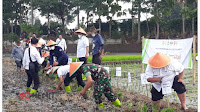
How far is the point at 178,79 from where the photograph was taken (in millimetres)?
4785

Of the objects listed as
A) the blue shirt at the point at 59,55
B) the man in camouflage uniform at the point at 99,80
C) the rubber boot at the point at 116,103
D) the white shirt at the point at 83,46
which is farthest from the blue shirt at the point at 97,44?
the rubber boot at the point at 116,103

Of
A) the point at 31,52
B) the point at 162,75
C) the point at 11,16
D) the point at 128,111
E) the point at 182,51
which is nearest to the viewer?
the point at 162,75

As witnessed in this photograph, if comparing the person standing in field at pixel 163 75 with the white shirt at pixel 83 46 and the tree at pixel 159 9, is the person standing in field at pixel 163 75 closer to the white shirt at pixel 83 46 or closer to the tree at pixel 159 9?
the white shirt at pixel 83 46

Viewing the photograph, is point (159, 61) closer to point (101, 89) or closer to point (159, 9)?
point (101, 89)

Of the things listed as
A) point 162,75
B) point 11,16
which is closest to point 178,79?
point 162,75

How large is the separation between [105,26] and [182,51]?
85.3 ft

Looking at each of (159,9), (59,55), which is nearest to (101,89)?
(59,55)

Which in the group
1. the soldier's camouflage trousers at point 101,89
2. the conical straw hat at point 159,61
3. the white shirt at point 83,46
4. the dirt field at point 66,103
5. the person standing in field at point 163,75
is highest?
the white shirt at point 83,46

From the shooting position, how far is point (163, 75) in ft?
15.4

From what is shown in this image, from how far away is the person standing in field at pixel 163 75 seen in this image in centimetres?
463

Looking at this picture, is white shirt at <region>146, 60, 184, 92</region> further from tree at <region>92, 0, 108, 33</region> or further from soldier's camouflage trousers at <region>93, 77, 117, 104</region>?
tree at <region>92, 0, 108, 33</region>

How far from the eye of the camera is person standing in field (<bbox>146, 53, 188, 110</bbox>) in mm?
4633

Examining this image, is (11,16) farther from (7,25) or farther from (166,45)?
(166,45)

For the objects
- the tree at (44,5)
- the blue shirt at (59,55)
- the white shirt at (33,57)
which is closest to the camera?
the white shirt at (33,57)
